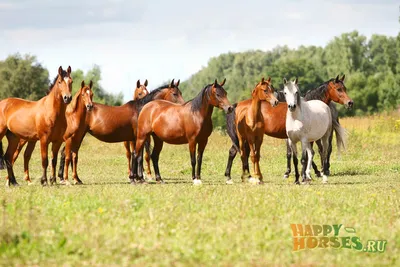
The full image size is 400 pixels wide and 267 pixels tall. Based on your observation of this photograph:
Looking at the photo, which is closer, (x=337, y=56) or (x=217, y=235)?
(x=217, y=235)

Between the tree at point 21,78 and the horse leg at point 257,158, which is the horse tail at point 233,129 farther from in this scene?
the tree at point 21,78

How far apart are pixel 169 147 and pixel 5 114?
15.3 metres

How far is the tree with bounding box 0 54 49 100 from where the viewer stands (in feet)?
220

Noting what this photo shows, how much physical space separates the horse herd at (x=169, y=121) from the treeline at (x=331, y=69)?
144ft

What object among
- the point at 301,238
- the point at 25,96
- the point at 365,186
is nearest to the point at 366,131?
the point at 365,186

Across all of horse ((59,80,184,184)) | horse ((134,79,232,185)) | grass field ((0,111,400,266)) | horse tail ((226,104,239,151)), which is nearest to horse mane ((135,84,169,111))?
horse ((59,80,184,184))

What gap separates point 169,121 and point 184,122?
40 centimetres

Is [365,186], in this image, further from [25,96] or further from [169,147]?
[25,96]

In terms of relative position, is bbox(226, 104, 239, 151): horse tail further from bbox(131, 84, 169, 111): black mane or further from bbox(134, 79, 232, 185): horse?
bbox(131, 84, 169, 111): black mane

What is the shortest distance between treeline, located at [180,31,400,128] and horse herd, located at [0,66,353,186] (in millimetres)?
43957

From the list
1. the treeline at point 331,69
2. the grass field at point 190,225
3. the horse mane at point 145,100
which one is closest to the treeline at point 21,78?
the treeline at point 331,69

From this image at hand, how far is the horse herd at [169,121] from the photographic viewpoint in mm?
15891

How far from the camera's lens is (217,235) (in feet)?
27.7

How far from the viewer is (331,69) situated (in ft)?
285
